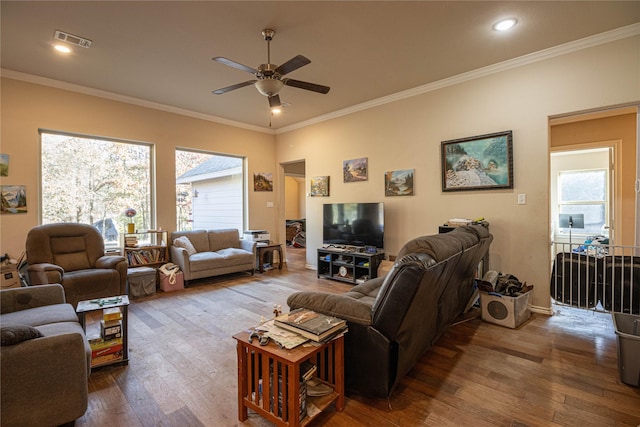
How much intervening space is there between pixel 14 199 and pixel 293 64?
3.96m

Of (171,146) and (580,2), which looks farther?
(171,146)

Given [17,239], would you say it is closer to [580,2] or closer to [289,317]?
[289,317]

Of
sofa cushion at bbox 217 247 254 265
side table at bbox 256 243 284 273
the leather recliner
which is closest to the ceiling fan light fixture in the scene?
the leather recliner

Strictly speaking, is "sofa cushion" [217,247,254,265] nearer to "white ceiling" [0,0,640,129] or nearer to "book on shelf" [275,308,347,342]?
"white ceiling" [0,0,640,129]

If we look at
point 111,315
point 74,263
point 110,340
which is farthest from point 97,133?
point 110,340

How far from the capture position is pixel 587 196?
5.22 meters

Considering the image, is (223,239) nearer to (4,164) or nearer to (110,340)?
Answer: (4,164)

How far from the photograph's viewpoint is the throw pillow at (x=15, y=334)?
1.38m

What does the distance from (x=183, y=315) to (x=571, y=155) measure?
700 cm

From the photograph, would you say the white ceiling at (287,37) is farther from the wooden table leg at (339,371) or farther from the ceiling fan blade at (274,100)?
the wooden table leg at (339,371)

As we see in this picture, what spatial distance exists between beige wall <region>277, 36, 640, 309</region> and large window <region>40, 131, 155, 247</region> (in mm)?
3575

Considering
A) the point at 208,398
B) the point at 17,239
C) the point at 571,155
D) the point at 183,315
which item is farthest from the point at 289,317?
the point at 571,155

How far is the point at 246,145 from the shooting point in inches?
237

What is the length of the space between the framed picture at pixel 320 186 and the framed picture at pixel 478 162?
2198mm
